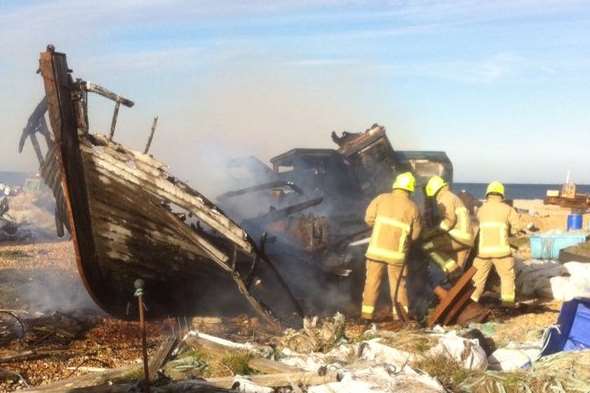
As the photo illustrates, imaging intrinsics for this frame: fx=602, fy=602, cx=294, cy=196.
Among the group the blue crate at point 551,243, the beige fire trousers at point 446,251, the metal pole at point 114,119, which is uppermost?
the metal pole at point 114,119

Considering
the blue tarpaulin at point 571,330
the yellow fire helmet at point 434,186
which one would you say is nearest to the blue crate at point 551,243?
the yellow fire helmet at point 434,186

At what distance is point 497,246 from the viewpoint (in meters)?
8.35

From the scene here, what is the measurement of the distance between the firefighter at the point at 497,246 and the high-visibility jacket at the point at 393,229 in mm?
1366

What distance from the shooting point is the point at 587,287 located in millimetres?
8953

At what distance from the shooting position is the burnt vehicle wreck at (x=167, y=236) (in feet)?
21.6

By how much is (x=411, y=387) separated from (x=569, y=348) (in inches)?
77.1

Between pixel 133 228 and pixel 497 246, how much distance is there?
16.0 feet

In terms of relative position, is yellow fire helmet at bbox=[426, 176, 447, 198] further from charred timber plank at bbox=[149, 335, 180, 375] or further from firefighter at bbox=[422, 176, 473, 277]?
charred timber plank at bbox=[149, 335, 180, 375]

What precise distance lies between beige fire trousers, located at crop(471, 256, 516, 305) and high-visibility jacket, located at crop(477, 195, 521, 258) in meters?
0.09

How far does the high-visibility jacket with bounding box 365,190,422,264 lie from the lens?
756 centimetres

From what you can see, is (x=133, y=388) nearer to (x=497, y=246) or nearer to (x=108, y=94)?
(x=108, y=94)

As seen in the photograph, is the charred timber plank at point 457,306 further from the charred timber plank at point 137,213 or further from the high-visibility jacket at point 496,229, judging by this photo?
the charred timber plank at point 137,213

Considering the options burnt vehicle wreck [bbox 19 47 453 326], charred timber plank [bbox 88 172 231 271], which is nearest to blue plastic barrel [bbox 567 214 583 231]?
burnt vehicle wreck [bbox 19 47 453 326]

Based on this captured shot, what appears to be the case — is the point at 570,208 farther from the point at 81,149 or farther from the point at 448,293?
the point at 81,149
